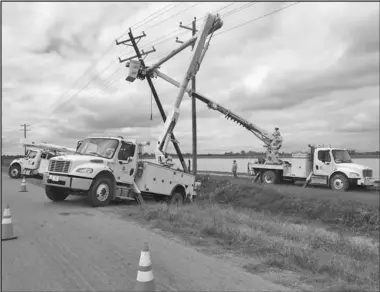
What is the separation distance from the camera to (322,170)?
2172cm

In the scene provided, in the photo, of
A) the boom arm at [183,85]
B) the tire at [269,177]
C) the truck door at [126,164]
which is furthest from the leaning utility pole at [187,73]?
the tire at [269,177]

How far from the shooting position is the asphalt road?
4.92 metres

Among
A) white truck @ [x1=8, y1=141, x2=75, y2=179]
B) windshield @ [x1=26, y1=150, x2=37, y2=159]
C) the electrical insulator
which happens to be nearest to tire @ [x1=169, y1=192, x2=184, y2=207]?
the electrical insulator

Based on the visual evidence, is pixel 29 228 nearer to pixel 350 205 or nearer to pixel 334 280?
pixel 334 280

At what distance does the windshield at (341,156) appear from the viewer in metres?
21.7

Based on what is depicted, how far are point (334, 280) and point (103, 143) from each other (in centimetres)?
988

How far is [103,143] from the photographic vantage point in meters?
13.5

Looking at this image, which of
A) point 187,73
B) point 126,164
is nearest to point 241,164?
point 187,73

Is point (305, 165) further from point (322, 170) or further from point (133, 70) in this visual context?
point (133, 70)

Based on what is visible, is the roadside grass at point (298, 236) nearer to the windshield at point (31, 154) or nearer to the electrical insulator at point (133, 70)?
the electrical insulator at point (133, 70)

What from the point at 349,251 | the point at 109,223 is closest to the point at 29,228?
the point at 109,223

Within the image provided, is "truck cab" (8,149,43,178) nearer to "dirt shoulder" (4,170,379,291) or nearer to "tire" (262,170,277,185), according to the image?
"dirt shoulder" (4,170,379,291)

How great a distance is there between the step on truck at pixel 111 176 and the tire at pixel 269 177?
33.0ft

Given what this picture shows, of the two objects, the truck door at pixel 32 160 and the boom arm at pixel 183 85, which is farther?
the truck door at pixel 32 160
